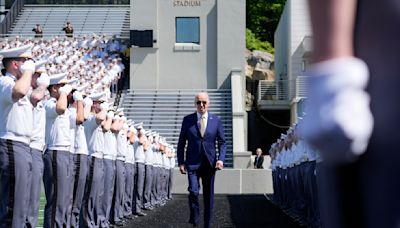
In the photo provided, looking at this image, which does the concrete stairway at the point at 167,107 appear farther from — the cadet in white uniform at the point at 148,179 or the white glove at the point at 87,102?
the white glove at the point at 87,102

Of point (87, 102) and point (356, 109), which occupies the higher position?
point (87, 102)

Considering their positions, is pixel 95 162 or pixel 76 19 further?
pixel 76 19

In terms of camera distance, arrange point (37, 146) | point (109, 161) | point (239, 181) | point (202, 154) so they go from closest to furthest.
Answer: point (37, 146) < point (202, 154) < point (109, 161) < point (239, 181)

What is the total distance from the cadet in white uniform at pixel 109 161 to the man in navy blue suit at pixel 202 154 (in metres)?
1.95

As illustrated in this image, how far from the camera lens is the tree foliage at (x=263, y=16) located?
232 ft

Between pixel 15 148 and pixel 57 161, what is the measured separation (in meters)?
2.20

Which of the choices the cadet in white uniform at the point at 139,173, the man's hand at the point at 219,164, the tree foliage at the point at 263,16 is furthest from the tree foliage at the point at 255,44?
the man's hand at the point at 219,164

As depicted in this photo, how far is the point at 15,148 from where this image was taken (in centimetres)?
805

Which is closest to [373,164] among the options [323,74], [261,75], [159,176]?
[323,74]

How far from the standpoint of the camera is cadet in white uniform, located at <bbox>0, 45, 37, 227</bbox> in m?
8.00

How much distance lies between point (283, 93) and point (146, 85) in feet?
22.2

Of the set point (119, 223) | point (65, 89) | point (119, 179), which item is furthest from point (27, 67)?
point (119, 223)

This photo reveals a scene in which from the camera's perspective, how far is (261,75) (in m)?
51.4

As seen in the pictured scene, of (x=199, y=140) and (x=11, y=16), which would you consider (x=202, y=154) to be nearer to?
(x=199, y=140)
